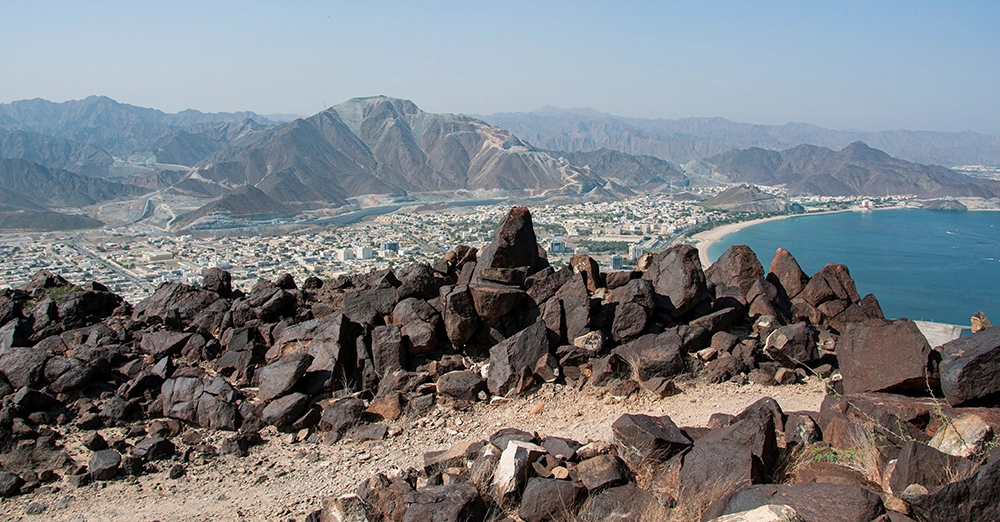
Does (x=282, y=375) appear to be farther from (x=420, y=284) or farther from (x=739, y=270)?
(x=739, y=270)

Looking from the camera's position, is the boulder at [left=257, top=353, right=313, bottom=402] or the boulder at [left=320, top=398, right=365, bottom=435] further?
the boulder at [left=257, top=353, right=313, bottom=402]

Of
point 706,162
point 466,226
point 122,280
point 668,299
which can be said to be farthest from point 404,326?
point 706,162

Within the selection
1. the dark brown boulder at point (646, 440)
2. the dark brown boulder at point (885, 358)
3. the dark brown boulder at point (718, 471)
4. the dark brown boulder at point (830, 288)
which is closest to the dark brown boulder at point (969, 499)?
the dark brown boulder at point (718, 471)

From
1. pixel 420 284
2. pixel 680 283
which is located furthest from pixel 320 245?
pixel 680 283

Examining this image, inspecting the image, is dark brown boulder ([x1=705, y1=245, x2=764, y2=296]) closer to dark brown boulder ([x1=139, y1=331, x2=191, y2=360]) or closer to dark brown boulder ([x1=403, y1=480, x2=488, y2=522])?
dark brown boulder ([x1=403, y1=480, x2=488, y2=522])

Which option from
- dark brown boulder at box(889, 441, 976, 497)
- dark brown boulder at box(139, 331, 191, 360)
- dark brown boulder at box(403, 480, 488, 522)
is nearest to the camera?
dark brown boulder at box(889, 441, 976, 497)

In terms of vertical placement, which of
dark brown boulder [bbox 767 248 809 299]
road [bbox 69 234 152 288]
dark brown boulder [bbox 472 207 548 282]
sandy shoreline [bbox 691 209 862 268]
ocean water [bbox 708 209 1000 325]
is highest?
dark brown boulder [bbox 472 207 548 282]

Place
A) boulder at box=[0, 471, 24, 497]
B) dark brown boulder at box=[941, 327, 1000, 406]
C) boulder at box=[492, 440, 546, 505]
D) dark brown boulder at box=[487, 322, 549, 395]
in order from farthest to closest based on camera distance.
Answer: dark brown boulder at box=[487, 322, 549, 395]
boulder at box=[0, 471, 24, 497]
dark brown boulder at box=[941, 327, 1000, 406]
boulder at box=[492, 440, 546, 505]

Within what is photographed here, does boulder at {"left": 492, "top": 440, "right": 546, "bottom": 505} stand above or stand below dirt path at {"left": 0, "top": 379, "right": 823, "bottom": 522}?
above

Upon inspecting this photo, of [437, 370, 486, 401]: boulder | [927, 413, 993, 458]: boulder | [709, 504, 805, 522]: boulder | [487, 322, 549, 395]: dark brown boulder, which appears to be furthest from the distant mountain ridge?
[709, 504, 805, 522]: boulder
